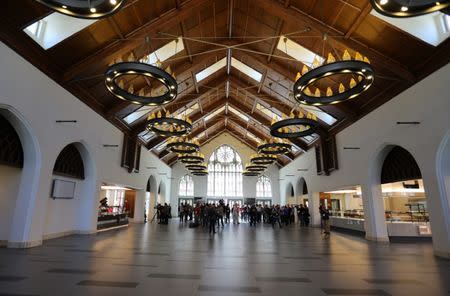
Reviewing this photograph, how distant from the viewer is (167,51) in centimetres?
1097

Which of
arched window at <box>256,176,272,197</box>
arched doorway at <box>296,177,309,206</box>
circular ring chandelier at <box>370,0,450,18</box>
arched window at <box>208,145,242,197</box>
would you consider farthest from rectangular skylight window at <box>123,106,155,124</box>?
arched window at <box>256,176,272,197</box>

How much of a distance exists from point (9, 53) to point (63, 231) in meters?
6.73

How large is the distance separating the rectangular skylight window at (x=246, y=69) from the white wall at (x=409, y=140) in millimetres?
5462

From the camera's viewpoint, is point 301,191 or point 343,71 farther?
point 301,191

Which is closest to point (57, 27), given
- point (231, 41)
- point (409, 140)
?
point (231, 41)

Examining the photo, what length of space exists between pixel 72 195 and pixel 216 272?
27.2ft

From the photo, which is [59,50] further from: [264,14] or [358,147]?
[358,147]

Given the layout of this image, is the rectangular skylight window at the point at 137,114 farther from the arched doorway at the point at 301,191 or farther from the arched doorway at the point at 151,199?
the arched doorway at the point at 301,191

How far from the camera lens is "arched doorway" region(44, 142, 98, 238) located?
9305 mm

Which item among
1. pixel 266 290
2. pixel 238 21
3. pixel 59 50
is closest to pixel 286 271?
pixel 266 290

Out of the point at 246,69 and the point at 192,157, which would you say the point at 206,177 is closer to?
the point at 192,157

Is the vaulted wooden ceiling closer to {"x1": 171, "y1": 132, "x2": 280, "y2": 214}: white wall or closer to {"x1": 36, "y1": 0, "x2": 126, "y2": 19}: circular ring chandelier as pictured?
{"x1": 36, "y1": 0, "x2": 126, "y2": 19}: circular ring chandelier

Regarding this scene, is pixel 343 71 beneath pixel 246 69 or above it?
beneath

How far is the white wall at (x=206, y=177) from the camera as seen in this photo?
2770 cm
